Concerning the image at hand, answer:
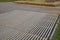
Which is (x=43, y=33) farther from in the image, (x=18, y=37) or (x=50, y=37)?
(x=18, y=37)

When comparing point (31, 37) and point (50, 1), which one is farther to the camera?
point (50, 1)

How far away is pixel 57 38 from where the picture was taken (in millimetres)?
1630

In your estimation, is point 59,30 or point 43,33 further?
point 59,30

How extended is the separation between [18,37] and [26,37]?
0.34 feet

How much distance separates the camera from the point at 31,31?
1732 millimetres

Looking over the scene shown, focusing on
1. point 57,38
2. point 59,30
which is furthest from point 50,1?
point 57,38

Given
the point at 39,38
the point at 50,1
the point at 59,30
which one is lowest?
the point at 50,1

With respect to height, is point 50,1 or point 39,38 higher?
point 39,38

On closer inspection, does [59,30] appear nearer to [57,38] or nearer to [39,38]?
[57,38]

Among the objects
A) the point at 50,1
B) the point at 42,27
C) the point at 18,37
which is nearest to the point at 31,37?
the point at 18,37

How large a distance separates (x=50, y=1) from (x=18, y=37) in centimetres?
415

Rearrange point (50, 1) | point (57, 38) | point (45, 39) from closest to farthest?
1. point (45, 39)
2. point (57, 38)
3. point (50, 1)

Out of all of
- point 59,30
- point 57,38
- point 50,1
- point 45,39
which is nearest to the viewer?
point 45,39

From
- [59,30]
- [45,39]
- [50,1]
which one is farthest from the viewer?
[50,1]
